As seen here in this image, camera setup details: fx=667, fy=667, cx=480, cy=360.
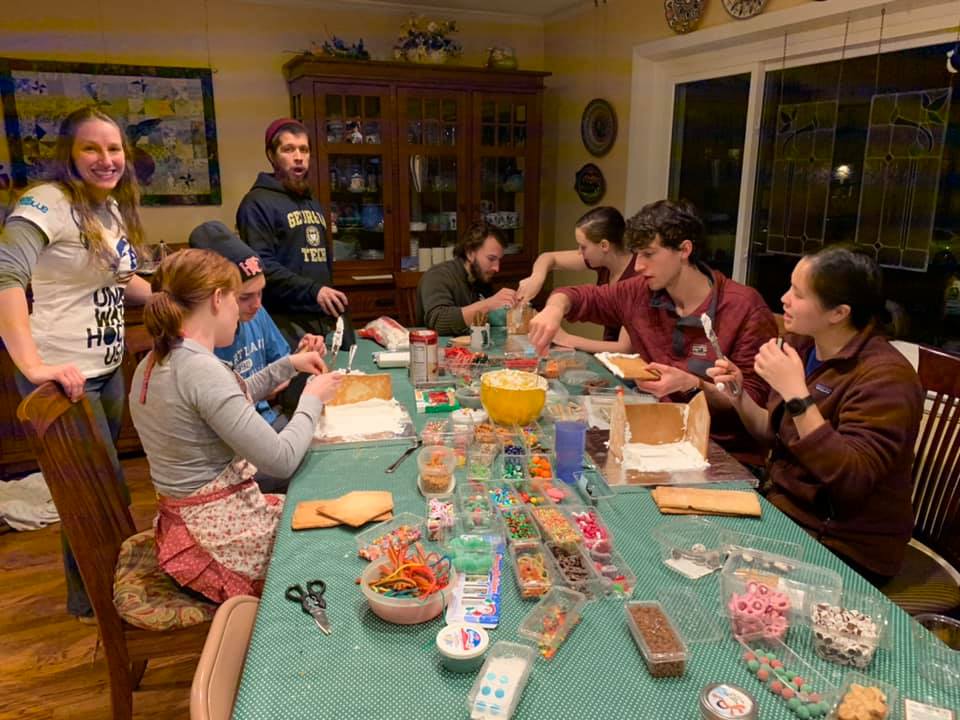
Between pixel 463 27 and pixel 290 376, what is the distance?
3.19m

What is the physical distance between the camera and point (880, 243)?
8.49 feet

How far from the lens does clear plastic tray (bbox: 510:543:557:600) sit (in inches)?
41.9

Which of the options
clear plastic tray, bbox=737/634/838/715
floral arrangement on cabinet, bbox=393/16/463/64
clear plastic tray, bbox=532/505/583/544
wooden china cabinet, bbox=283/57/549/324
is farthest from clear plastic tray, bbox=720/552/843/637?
floral arrangement on cabinet, bbox=393/16/463/64

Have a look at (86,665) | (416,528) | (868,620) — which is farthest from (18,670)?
(868,620)

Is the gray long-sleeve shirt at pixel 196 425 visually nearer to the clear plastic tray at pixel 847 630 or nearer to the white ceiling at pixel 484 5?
the clear plastic tray at pixel 847 630

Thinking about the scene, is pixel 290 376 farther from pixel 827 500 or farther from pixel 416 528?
pixel 827 500

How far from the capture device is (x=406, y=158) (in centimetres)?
394

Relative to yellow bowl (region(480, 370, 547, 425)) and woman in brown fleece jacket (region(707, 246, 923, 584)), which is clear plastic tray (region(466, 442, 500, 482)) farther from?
woman in brown fleece jacket (region(707, 246, 923, 584))

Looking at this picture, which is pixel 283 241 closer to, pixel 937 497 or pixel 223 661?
pixel 223 661

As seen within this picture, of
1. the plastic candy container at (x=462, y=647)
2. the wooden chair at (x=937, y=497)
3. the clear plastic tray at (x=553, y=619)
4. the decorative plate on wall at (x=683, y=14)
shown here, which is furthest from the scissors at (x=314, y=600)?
the decorative plate on wall at (x=683, y=14)

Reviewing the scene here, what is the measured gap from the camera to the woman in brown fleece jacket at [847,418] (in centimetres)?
134

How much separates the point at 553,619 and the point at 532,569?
115mm

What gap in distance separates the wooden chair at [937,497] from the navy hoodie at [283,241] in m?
2.08

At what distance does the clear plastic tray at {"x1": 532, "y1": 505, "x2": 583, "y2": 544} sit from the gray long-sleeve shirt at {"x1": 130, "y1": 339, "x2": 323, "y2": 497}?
562 millimetres
